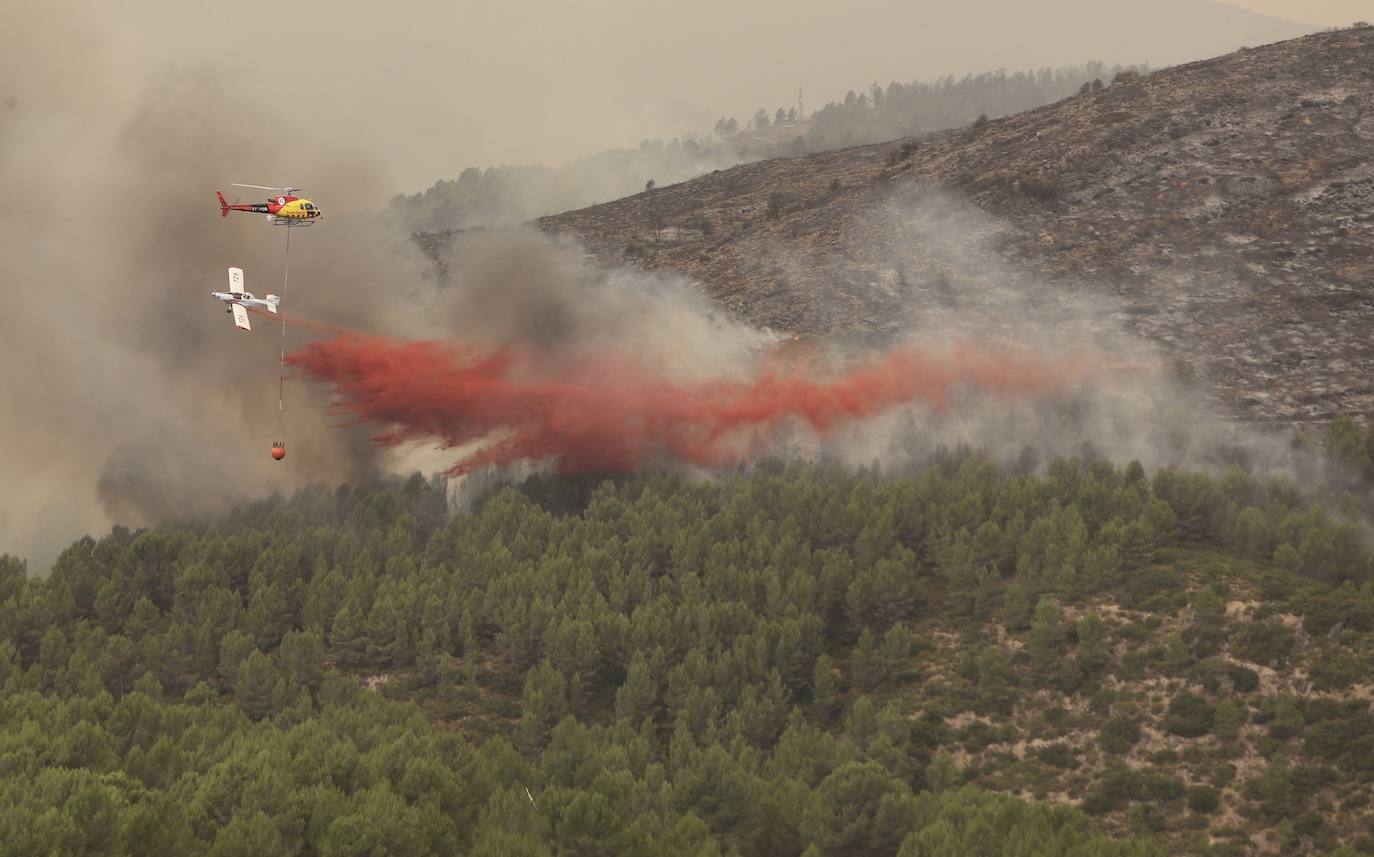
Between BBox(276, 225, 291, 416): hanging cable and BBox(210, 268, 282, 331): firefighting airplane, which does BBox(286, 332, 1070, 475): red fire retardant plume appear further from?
BBox(210, 268, 282, 331): firefighting airplane

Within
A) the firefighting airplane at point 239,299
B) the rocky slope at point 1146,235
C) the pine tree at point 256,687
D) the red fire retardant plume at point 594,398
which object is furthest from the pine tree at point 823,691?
the rocky slope at point 1146,235

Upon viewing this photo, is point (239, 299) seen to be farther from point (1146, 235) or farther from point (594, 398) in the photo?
point (1146, 235)

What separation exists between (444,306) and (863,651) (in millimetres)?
65545

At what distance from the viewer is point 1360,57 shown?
148 m

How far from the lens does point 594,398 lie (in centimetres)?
12381

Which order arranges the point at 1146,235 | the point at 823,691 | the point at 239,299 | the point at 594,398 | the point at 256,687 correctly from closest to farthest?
the point at 256,687
the point at 823,691
the point at 239,299
the point at 594,398
the point at 1146,235

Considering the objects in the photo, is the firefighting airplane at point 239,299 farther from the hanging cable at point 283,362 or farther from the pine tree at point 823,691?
the pine tree at point 823,691

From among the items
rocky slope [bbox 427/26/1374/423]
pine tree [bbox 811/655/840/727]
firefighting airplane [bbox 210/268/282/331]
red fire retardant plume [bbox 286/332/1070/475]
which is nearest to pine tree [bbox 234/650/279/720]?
firefighting airplane [bbox 210/268/282/331]

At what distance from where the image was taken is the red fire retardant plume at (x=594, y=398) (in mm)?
122125

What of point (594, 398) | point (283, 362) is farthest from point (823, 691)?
point (283, 362)

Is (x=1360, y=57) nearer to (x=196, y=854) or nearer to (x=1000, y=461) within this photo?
(x=1000, y=461)

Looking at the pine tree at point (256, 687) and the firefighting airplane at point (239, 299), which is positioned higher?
the firefighting airplane at point (239, 299)

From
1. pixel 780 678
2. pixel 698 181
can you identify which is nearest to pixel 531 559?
pixel 780 678

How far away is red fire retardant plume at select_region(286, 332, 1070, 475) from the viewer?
4808 inches
